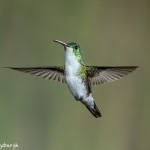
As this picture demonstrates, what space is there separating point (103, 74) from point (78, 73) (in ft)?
0.40

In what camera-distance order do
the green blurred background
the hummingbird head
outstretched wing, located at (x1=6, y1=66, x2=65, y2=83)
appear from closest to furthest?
the hummingbird head < outstretched wing, located at (x1=6, y1=66, x2=65, y2=83) < the green blurred background

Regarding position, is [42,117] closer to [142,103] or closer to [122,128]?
[122,128]

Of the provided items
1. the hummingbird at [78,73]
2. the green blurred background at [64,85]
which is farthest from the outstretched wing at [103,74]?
the green blurred background at [64,85]

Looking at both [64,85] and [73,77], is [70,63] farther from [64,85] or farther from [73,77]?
[64,85]

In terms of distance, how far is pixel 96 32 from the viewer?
1.91 metres

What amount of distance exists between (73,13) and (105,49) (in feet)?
0.80

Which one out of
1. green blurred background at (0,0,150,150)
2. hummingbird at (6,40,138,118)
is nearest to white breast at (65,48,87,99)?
hummingbird at (6,40,138,118)

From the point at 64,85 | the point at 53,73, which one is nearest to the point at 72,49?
the point at 53,73

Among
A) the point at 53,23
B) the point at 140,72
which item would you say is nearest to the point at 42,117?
the point at 53,23

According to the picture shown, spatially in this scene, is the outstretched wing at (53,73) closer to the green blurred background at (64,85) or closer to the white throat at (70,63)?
the white throat at (70,63)

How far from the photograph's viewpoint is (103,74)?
3.19ft

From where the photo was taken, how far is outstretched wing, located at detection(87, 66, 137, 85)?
909mm

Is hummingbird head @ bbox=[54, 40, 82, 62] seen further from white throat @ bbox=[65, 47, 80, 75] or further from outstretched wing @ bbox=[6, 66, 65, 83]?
outstretched wing @ bbox=[6, 66, 65, 83]

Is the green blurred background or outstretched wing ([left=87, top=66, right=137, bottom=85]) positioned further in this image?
the green blurred background
